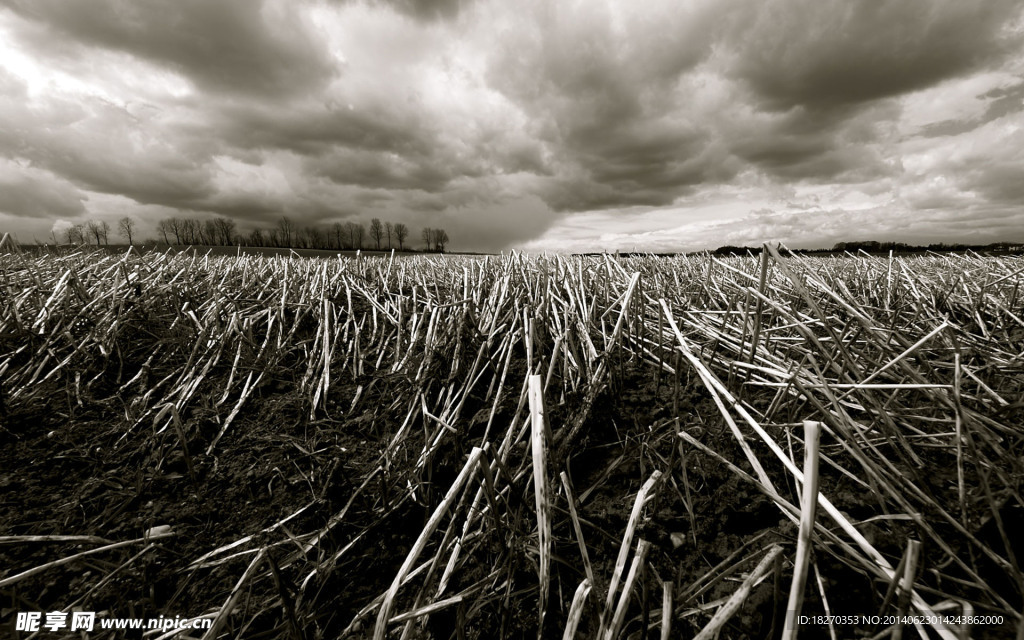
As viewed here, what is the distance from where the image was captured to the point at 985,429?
1645mm

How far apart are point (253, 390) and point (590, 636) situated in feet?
7.00

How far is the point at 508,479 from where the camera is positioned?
4.85ft

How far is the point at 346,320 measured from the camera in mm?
3379

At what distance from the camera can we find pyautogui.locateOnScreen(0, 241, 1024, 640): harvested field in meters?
1.27

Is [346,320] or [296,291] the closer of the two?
[346,320]

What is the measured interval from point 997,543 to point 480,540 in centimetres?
160

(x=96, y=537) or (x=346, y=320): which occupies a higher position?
Answer: (x=346, y=320)

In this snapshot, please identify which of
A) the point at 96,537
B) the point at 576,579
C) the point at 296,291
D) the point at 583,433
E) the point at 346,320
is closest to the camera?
the point at 576,579

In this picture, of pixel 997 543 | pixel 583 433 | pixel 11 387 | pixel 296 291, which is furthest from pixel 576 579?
pixel 296 291

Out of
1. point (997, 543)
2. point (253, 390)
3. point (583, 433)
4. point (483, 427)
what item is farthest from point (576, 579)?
point (253, 390)

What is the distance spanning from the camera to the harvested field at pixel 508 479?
127cm

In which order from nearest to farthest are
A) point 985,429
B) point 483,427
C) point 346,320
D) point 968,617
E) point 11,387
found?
1. point 968,617
2. point 985,429
3. point 483,427
4. point 11,387
5. point 346,320

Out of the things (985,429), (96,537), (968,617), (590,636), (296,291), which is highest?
(296,291)

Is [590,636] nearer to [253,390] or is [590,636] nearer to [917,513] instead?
[917,513]
